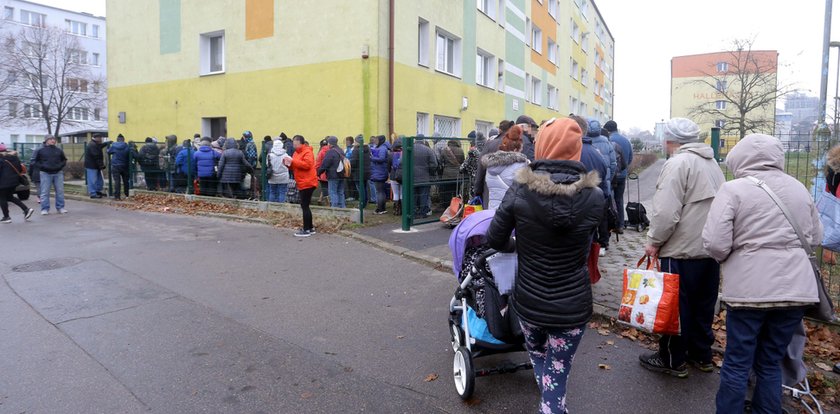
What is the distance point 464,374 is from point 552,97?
2975 cm

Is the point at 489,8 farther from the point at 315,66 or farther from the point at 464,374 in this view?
the point at 464,374

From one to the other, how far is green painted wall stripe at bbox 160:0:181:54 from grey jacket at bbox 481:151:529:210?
16.9 metres

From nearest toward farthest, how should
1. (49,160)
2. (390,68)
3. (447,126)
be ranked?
(49,160) < (390,68) < (447,126)

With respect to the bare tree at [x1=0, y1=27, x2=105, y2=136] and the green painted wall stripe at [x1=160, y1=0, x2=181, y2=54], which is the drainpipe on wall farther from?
the bare tree at [x1=0, y1=27, x2=105, y2=136]

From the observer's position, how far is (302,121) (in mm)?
16000

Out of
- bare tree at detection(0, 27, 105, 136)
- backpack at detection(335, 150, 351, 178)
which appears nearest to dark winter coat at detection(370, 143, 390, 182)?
backpack at detection(335, 150, 351, 178)

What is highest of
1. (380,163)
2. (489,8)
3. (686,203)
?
(489,8)

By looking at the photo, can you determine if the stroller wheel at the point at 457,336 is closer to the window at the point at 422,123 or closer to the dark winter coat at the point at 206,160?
the dark winter coat at the point at 206,160

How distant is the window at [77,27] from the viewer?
204 feet

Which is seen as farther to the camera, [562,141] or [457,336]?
[457,336]

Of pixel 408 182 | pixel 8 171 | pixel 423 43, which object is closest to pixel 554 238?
pixel 408 182

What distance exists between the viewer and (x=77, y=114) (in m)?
50.4

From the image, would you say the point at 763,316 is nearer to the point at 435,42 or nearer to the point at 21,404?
the point at 21,404

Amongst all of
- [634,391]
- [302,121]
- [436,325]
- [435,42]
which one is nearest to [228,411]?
[436,325]
